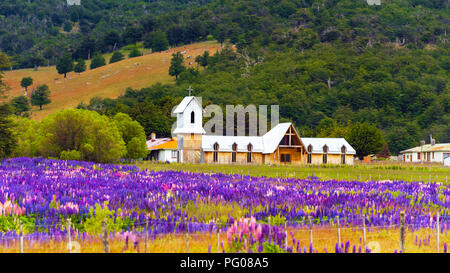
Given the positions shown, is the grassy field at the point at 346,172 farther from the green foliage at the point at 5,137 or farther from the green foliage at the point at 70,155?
the green foliage at the point at 5,137

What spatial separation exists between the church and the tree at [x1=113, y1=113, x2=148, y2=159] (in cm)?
543

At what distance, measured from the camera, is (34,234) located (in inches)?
547

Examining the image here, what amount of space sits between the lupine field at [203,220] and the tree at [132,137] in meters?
61.0

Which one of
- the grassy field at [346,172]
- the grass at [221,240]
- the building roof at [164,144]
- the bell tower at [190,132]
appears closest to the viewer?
the grass at [221,240]

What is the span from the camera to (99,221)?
15.4 metres

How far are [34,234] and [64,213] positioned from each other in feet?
10.4

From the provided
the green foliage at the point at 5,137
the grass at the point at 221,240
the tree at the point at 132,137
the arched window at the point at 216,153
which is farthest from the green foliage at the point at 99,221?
the arched window at the point at 216,153

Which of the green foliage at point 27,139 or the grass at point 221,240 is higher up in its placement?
the green foliage at point 27,139

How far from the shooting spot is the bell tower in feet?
284

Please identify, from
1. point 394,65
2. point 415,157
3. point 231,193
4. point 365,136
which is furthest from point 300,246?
point 394,65

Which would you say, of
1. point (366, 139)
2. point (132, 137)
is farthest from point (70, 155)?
point (366, 139)

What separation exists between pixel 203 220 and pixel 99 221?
338cm

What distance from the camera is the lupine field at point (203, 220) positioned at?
1338 centimetres

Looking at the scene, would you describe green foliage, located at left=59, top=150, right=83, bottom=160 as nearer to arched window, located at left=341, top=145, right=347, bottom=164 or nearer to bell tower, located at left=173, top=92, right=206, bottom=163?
bell tower, located at left=173, top=92, right=206, bottom=163
